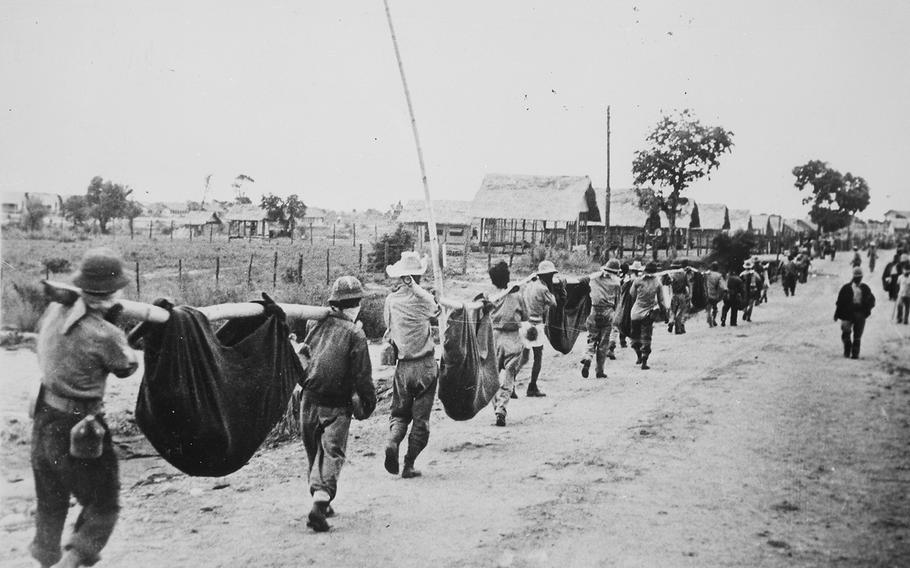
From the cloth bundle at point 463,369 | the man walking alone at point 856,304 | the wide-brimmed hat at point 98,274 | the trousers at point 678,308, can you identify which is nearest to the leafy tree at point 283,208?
the trousers at point 678,308

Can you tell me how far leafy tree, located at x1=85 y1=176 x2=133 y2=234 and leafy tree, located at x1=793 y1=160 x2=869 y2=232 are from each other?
843 centimetres

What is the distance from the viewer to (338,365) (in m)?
5.11

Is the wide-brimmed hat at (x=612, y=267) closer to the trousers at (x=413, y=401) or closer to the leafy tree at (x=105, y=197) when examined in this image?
the trousers at (x=413, y=401)

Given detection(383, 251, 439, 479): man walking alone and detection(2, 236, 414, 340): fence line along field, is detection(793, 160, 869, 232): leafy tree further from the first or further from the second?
detection(2, 236, 414, 340): fence line along field

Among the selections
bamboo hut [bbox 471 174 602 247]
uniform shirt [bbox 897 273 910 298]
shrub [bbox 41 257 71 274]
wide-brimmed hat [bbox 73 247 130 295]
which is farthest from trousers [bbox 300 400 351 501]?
bamboo hut [bbox 471 174 602 247]

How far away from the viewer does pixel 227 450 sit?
4180 millimetres

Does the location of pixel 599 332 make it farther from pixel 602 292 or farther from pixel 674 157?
pixel 674 157

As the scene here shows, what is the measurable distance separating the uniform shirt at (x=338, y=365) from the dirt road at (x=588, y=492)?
937mm

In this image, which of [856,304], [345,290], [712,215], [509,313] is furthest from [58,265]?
[712,215]

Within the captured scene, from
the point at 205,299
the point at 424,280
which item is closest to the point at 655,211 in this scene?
the point at 424,280

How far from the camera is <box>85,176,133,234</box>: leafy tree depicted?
30.4 feet

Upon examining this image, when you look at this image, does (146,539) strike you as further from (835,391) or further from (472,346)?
(835,391)

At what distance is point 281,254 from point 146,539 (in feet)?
60.7

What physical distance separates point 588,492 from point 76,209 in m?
Result: 9.28
